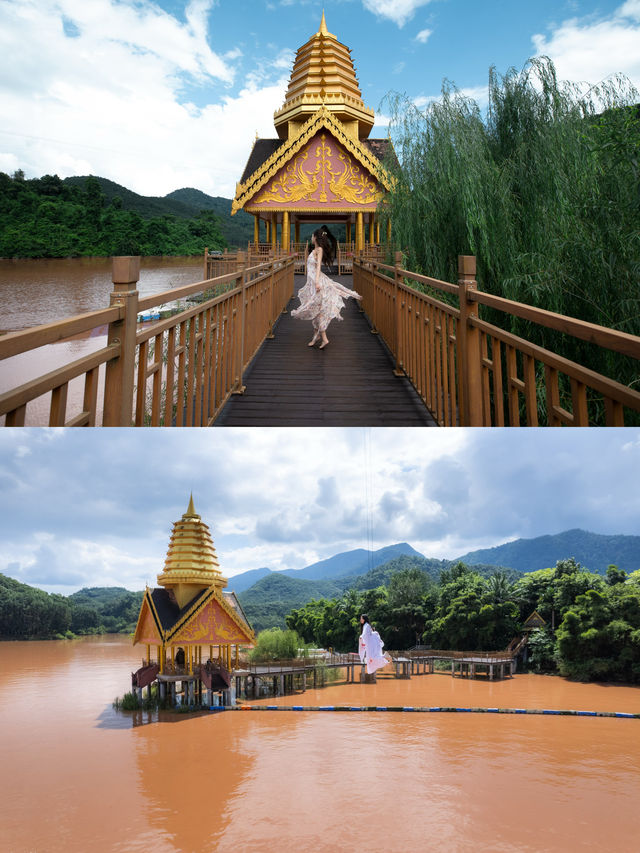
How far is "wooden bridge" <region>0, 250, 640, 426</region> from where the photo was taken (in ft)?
5.33

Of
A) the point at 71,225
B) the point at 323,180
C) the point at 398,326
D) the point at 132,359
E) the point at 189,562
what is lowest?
the point at 189,562

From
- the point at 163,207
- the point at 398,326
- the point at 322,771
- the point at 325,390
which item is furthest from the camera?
the point at 163,207

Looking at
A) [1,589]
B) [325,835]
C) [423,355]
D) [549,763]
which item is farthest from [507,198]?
[549,763]

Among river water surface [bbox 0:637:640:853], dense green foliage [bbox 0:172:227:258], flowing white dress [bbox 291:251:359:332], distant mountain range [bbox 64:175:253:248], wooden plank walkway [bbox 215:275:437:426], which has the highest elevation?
distant mountain range [bbox 64:175:253:248]

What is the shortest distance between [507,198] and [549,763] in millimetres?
12230

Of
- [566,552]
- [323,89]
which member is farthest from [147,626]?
[323,89]

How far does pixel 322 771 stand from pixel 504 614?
4971 mm

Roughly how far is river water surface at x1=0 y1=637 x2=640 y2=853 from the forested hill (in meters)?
7.53

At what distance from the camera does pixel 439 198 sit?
552 cm

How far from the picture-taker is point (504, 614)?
11898 millimetres

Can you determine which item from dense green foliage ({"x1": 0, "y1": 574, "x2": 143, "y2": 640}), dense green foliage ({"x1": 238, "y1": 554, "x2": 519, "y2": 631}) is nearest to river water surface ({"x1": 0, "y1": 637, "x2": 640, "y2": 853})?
dense green foliage ({"x1": 0, "y1": 574, "x2": 143, "y2": 640})

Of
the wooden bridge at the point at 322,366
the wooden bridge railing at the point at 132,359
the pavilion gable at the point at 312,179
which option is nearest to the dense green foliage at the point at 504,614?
the wooden bridge at the point at 322,366

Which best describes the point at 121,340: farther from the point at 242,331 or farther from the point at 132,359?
the point at 242,331

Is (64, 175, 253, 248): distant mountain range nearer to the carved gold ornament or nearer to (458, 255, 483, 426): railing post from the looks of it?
the carved gold ornament
